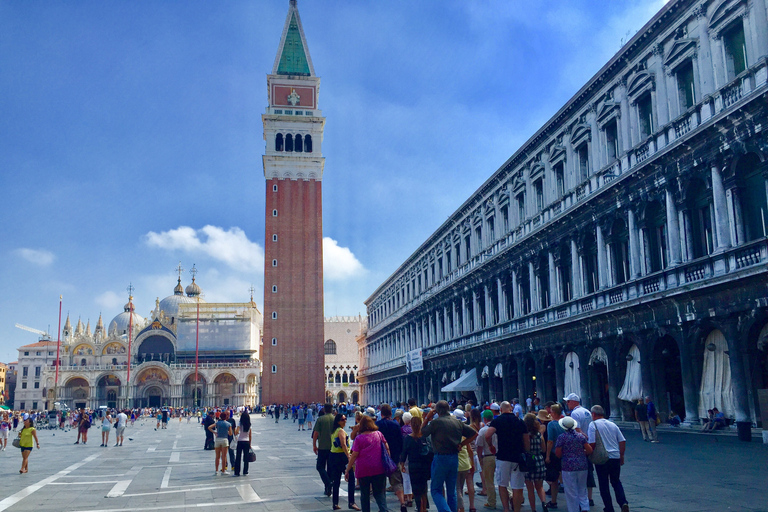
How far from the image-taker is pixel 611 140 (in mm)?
27688

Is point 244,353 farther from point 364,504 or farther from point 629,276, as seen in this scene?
point 364,504

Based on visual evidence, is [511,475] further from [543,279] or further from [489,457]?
[543,279]

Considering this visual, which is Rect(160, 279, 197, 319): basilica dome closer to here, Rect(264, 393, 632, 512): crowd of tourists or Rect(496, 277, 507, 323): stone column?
Rect(496, 277, 507, 323): stone column

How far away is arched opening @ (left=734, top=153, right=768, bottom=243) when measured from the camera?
1953 cm

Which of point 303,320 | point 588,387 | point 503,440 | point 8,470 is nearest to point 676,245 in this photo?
point 588,387

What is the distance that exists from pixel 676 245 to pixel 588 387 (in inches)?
322

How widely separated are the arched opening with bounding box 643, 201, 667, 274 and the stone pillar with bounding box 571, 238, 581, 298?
4.99 m

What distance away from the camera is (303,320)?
7531cm

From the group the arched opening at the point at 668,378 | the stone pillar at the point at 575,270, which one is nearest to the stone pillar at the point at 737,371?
the arched opening at the point at 668,378

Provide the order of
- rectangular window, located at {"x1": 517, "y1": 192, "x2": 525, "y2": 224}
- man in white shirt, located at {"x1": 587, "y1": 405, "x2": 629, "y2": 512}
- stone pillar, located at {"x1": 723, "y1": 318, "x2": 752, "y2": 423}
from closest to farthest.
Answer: man in white shirt, located at {"x1": 587, "y1": 405, "x2": 629, "y2": 512} → stone pillar, located at {"x1": 723, "y1": 318, "x2": 752, "y2": 423} → rectangular window, located at {"x1": 517, "y1": 192, "x2": 525, "y2": 224}

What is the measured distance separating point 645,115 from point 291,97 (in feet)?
202

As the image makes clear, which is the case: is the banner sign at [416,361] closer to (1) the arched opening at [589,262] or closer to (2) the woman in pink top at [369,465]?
(1) the arched opening at [589,262]

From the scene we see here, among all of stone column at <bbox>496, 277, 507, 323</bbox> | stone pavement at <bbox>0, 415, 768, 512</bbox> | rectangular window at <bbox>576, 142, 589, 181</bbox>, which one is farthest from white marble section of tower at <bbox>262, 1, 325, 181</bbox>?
stone pavement at <bbox>0, 415, 768, 512</bbox>

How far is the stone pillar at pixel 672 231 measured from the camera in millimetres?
22766
